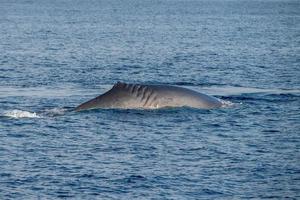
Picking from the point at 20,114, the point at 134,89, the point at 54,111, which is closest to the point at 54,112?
the point at 54,111

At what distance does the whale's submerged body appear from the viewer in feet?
126

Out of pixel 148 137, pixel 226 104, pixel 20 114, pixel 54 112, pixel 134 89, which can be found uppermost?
pixel 134 89

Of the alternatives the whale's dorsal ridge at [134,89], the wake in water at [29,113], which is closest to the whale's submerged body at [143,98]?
the whale's dorsal ridge at [134,89]

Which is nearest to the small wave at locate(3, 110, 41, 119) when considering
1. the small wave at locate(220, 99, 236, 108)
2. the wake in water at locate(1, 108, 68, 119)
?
the wake in water at locate(1, 108, 68, 119)

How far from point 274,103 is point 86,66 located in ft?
75.4

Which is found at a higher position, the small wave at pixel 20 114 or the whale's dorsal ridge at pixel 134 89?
the whale's dorsal ridge at pixel 134 89

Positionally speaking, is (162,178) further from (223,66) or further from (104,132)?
(223,66)

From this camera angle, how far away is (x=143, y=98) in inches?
1516

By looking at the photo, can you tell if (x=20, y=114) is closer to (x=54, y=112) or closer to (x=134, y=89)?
(x=54, y=112)

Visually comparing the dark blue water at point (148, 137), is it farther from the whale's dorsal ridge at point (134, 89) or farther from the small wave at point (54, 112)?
the whale's dorsal ridge at point (134, 89)

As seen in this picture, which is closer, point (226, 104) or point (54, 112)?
point (54, 112)

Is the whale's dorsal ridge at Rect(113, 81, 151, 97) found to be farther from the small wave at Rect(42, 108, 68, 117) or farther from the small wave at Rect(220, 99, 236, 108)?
the small wave at Rect(220, 99, 236, 108)

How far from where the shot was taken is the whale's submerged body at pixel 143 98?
126 feet

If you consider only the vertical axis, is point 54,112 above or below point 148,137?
above
